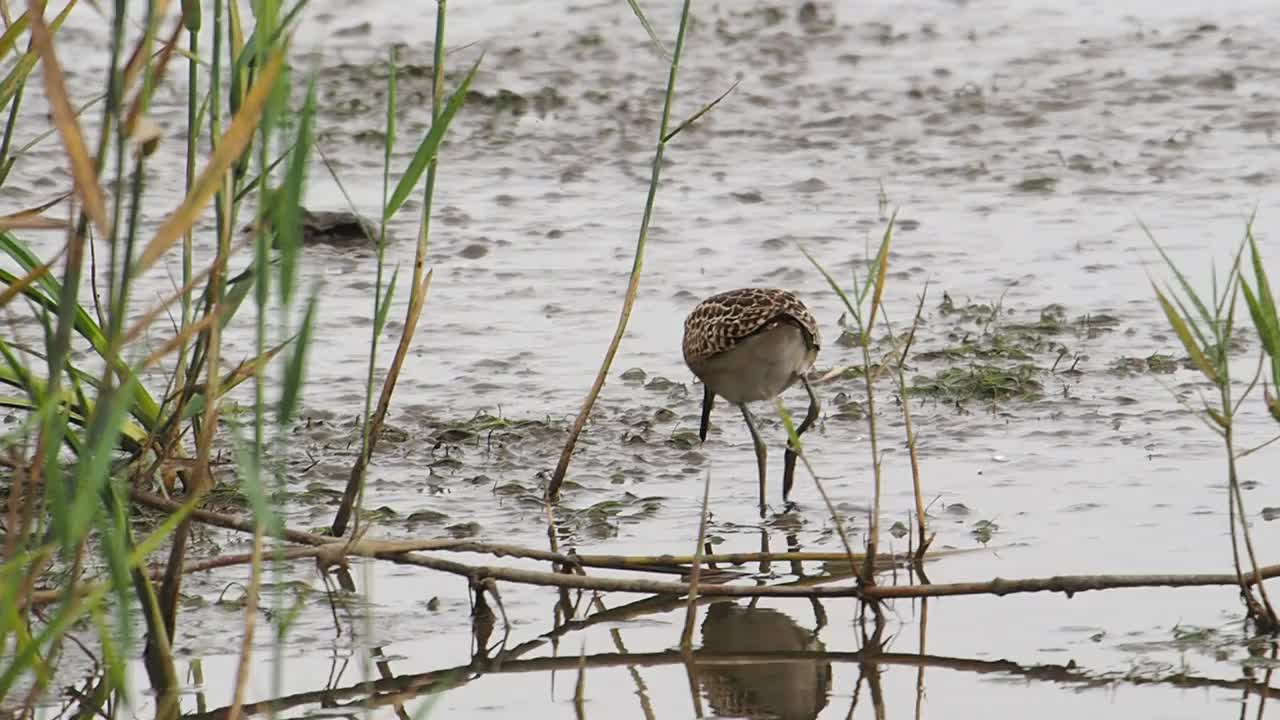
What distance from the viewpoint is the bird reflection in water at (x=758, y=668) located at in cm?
449

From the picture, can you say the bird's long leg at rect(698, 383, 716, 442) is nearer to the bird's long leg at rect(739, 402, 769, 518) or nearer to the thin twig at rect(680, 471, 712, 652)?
the bird's long leg at rect(739, 402, 769, 518)

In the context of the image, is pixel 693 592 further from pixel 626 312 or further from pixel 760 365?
pixel 760 365

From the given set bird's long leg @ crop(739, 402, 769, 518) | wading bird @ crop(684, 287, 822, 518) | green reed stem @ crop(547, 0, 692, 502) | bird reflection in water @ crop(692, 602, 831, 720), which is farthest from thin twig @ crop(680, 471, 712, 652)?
wading bird @ crop(684, 287, 822, 518)

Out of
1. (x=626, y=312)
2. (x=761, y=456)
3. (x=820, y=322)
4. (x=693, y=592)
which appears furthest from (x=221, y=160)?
(x=820, y=322)

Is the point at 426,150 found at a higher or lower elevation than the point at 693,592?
higher

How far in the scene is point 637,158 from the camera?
35.9 feet

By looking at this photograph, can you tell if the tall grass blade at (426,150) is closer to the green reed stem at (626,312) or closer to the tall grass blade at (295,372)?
the tall grass blade at (295,372)

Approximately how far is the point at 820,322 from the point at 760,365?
177 cm

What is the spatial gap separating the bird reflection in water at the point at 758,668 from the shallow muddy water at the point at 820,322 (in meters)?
0.01

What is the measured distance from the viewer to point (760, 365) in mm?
6359

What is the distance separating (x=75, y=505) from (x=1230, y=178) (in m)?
7.96

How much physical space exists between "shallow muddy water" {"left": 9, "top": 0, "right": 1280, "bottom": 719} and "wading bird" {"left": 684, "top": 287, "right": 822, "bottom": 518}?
20 centimetres

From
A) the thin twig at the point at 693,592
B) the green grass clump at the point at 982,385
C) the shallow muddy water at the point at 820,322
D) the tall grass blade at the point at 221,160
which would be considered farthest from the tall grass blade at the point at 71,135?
the green grass clump at the point at 982,385

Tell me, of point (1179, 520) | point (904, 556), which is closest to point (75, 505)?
point (904, 556)
